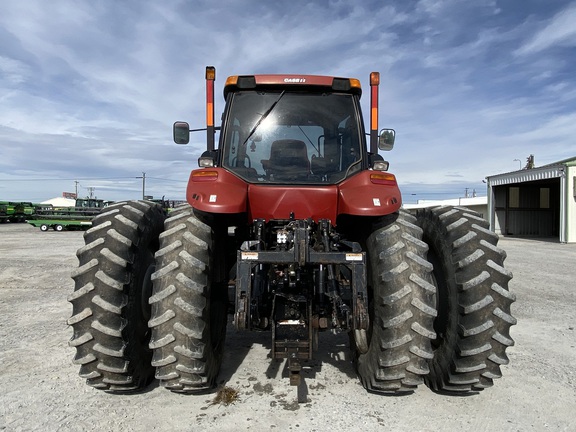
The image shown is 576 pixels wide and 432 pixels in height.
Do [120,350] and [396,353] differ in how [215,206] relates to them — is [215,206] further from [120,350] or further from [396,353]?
[396,353]

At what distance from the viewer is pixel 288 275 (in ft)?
10.2

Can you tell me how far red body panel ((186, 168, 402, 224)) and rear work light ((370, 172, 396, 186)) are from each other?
0.8 inches

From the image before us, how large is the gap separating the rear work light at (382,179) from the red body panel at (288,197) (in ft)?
0.07

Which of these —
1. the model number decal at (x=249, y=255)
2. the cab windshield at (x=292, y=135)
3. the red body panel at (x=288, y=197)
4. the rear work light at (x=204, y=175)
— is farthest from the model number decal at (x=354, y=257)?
the rear work light at (x=204, y=175)

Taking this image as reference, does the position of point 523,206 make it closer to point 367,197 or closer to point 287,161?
point 287,161

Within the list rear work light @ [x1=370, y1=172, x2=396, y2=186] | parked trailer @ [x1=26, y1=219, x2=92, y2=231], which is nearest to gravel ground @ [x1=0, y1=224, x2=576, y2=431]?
rear work light @ [x1=370, y1=172, x2=396, y2=186]

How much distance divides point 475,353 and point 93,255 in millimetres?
2847

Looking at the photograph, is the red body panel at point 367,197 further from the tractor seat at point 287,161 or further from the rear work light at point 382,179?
the tractor seat at point 287,161

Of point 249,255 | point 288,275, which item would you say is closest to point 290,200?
point 288,275

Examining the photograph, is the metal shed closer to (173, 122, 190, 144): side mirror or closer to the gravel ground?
the gravel ground

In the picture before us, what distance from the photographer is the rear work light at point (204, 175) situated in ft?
10.5

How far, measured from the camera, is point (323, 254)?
2822 mm

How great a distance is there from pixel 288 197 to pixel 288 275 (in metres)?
0.64

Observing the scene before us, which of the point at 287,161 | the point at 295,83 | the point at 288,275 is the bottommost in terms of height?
the point at 288,275
